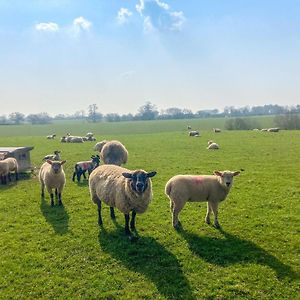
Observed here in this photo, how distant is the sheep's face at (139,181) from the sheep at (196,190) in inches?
56.0

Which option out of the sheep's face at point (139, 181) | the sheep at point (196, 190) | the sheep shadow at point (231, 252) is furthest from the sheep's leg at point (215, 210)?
the sheep's face at point (139, 181)

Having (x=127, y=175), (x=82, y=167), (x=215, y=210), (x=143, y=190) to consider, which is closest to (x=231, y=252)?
(x=215, y=210)

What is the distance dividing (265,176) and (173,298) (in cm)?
1379

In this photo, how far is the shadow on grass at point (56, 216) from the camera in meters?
11.2

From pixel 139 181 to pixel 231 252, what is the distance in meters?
3.35

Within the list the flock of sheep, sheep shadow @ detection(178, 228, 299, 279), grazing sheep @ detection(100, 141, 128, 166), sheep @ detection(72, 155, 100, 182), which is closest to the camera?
sheep shadow @ detection(178, 228, 299, 279)

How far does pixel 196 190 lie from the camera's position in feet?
36.4

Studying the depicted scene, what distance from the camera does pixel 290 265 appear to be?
8.46 metres

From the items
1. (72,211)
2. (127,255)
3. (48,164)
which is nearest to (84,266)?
(127,255)

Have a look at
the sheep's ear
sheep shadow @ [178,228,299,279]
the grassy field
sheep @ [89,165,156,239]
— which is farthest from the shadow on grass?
sheep shadow @ [178,228,299,279]

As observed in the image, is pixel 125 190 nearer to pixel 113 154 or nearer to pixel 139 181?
pixel 139 181

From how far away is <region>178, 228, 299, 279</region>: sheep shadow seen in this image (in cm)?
842

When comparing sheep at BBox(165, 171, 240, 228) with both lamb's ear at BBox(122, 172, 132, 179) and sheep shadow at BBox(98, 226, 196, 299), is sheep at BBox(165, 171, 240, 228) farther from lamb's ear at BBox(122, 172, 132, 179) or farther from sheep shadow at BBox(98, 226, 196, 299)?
lamb's ear at BBox(122, 172, 132, 179)

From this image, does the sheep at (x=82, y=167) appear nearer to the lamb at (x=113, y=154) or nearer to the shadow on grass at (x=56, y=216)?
the lamb at (x=113, y=154)
